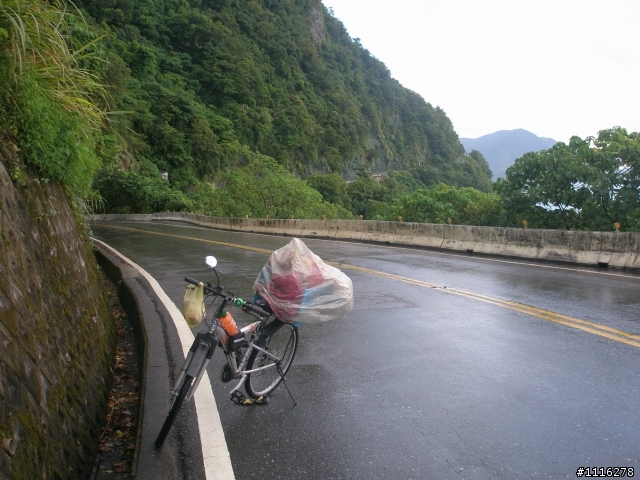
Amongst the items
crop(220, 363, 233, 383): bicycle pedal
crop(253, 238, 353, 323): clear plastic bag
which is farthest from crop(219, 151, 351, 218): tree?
crop(220, 363, 233, 383): bicycle pedal

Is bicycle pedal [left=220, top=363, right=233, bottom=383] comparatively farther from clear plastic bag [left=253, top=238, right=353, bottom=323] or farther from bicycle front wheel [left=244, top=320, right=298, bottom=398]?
clear plastic bag [left=253, top=238, right=353, bottom=323]

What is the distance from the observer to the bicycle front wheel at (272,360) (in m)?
→ 4.69

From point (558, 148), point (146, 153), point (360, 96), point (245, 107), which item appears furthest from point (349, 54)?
point (558, 148)

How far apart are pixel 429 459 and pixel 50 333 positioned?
2.60 m

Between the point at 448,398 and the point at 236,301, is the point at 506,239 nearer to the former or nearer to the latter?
the point at 448,398

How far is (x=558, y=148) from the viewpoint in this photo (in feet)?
82.6

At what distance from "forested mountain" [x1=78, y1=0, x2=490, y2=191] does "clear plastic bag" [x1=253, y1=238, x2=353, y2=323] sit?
3820 cm

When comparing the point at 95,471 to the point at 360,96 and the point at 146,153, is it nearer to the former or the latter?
the point at 146,153

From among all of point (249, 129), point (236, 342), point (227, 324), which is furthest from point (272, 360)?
point (249, 129)

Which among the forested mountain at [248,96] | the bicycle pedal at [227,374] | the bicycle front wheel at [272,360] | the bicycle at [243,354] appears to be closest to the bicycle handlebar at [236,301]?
the bicycle at [243,354]

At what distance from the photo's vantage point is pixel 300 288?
459cm

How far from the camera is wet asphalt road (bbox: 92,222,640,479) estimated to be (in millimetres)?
3621

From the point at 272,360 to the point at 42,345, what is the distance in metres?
1.87

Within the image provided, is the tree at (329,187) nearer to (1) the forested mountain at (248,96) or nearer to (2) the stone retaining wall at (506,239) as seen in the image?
(1) the forested mountain at (248,96)
